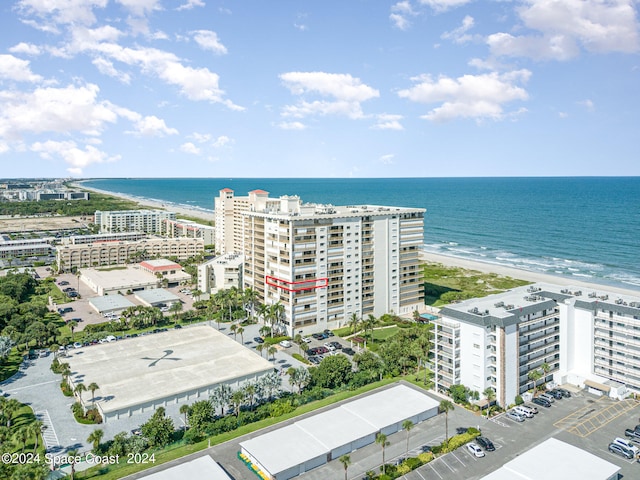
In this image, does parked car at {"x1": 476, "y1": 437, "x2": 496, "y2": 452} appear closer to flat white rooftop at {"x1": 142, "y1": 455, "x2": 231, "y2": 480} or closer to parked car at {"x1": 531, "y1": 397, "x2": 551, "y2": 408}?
parked car at {"x1": 531, "y1": 397, "x2": 551, "y2": 408}

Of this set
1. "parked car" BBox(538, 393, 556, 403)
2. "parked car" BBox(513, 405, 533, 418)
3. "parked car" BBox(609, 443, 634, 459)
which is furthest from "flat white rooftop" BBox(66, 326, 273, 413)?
"parked car" BBox(609, 443, 634, 459)

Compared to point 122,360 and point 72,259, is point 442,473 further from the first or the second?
point 72,259

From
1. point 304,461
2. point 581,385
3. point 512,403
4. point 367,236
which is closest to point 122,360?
point 304,461

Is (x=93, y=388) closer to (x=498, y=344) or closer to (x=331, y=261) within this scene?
(x=331, y=261)

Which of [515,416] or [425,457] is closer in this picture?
[425,457]

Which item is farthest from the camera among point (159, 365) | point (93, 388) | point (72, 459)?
point (159, 365)

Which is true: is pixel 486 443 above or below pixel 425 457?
above

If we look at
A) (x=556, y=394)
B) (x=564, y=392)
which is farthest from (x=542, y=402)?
(x=564, y=392)
